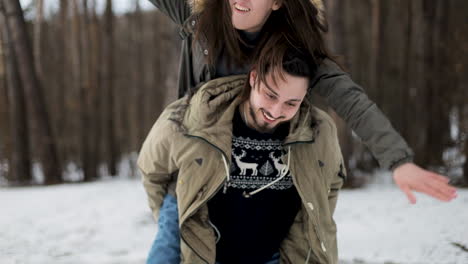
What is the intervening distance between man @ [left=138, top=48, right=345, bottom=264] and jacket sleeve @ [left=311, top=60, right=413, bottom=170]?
99 mm

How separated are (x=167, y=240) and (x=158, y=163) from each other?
361 mm

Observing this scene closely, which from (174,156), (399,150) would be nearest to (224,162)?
(174,156)

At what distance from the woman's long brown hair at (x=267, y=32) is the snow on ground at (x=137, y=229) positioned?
153cm

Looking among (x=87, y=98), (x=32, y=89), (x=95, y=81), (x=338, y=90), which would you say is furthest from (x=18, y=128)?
(x=338, y=90)

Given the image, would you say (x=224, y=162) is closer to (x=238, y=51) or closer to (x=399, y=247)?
(x=238, y=51)

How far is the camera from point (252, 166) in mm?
1819

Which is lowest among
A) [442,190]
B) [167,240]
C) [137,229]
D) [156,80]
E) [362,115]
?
[156,80]

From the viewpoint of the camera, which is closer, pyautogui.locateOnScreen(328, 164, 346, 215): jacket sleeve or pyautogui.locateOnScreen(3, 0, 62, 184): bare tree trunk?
pyautogui.locateOnScreen(328, 164, 346, 215): jacket sleeve

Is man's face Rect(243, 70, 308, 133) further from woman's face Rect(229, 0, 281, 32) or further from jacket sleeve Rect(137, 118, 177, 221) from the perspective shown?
jacket sleeve Rect(137, 118, 177, 221)

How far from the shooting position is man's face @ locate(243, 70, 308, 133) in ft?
5.32

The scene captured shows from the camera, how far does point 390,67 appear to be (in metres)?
11.1

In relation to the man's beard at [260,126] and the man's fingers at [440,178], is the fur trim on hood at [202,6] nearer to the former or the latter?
the man's beard at [260,126]

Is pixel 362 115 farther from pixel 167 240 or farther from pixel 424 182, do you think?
pixel 167 240

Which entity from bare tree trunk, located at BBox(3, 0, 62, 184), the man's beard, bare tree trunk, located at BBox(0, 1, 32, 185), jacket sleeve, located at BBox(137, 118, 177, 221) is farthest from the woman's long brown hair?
bare tree trunk, located at BBox(0, 1, 32, 185)
